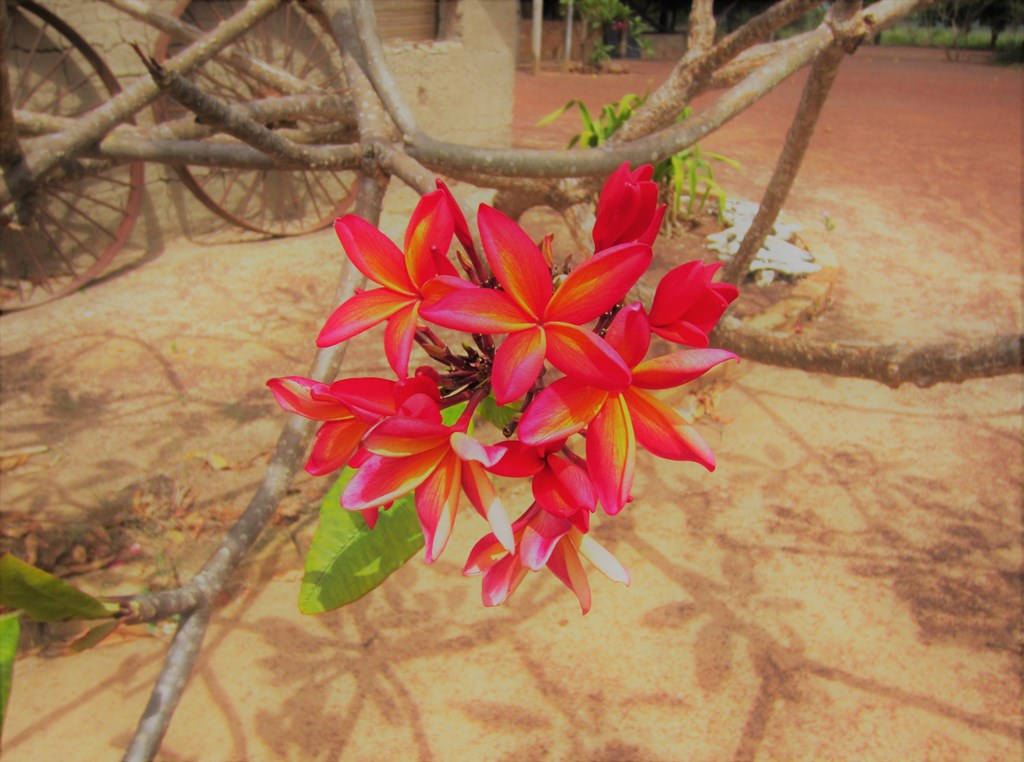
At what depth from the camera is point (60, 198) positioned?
426 centimetres

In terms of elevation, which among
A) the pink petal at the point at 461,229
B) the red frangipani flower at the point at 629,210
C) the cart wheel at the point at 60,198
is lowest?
the cart wheel at the point at 60,198

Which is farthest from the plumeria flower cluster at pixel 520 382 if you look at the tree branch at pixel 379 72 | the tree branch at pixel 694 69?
the tree branch at pixel 694 69

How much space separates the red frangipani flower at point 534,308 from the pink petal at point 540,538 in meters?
0.13

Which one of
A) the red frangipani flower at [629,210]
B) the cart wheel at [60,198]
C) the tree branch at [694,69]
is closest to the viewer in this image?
the red frangipani flower at [629,210]

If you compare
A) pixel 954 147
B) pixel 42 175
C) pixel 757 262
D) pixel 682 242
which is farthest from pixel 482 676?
pixel 954 147

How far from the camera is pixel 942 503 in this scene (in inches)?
115

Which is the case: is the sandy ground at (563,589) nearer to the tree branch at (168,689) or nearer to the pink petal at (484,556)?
the tree branch at (168,689)

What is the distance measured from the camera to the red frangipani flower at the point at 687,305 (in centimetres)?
56

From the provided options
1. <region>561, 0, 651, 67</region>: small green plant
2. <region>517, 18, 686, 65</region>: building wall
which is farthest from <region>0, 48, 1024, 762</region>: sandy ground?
<region>517, 18, 686, 65</region>: building wall

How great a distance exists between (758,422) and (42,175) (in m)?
2.77

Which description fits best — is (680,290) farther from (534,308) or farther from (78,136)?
(78,136)

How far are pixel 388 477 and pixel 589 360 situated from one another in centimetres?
17

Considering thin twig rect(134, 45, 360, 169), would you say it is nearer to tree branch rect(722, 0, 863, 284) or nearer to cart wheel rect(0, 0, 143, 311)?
tree branch rect(722, 0, 863, 284)

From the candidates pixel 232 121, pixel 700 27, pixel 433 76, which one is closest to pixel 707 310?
pixel 232 121
